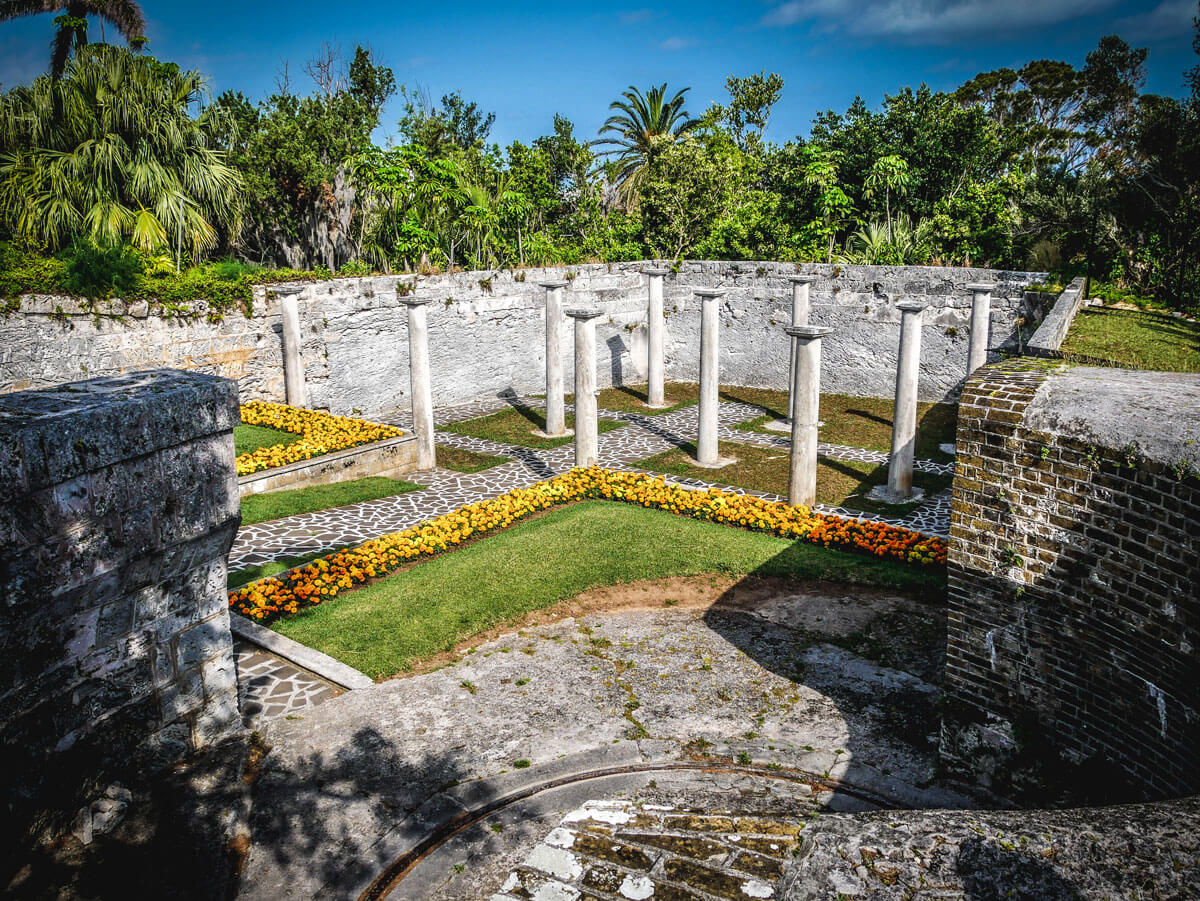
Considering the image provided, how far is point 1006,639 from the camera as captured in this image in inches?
207

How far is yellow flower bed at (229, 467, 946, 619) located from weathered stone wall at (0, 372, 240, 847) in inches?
139

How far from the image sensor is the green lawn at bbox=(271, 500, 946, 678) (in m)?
7.92

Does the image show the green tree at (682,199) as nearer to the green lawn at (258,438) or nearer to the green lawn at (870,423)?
the green lawn at (870,423)

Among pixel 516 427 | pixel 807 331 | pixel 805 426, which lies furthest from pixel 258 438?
pixel 807 331

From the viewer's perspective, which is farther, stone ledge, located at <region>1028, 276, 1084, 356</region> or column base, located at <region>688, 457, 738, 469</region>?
column base, located at <region>688, 457, 738, 469</region>

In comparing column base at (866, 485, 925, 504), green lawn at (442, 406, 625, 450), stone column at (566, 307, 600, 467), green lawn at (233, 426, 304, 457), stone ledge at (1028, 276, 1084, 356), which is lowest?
column base at (866, 485, 925, 504)

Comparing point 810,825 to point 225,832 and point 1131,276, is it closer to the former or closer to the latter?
point 225,832

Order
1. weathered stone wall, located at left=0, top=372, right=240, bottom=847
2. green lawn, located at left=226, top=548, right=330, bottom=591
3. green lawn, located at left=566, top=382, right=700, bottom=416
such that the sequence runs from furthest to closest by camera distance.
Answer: green lawn, located at left=566, top=382, right=700, bottom=416
green lawn, located at left=226, top=548, right=330, bottom=591
weathered stone wall, located at left=0, top=372, right=240, bottom=847

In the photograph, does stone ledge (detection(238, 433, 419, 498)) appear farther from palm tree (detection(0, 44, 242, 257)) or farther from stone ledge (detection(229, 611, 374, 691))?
palm tree (detection(0, 44, 242, 257))

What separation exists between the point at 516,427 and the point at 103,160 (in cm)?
925

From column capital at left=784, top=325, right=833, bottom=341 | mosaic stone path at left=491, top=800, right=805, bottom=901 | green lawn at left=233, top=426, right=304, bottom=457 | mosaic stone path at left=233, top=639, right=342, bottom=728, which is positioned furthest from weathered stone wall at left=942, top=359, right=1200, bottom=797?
green lawn at left=233, top=426, right=304, bottom=457

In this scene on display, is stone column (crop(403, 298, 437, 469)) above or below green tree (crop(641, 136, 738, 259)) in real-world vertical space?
below

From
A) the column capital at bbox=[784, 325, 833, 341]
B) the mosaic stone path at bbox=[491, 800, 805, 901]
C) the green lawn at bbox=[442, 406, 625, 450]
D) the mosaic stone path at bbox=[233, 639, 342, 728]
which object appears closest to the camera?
the mosaic stone path at bbox=[491, 800, 805, 901]

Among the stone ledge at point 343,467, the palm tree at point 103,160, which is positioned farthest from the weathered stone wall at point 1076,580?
the palm tree at point 103,160
